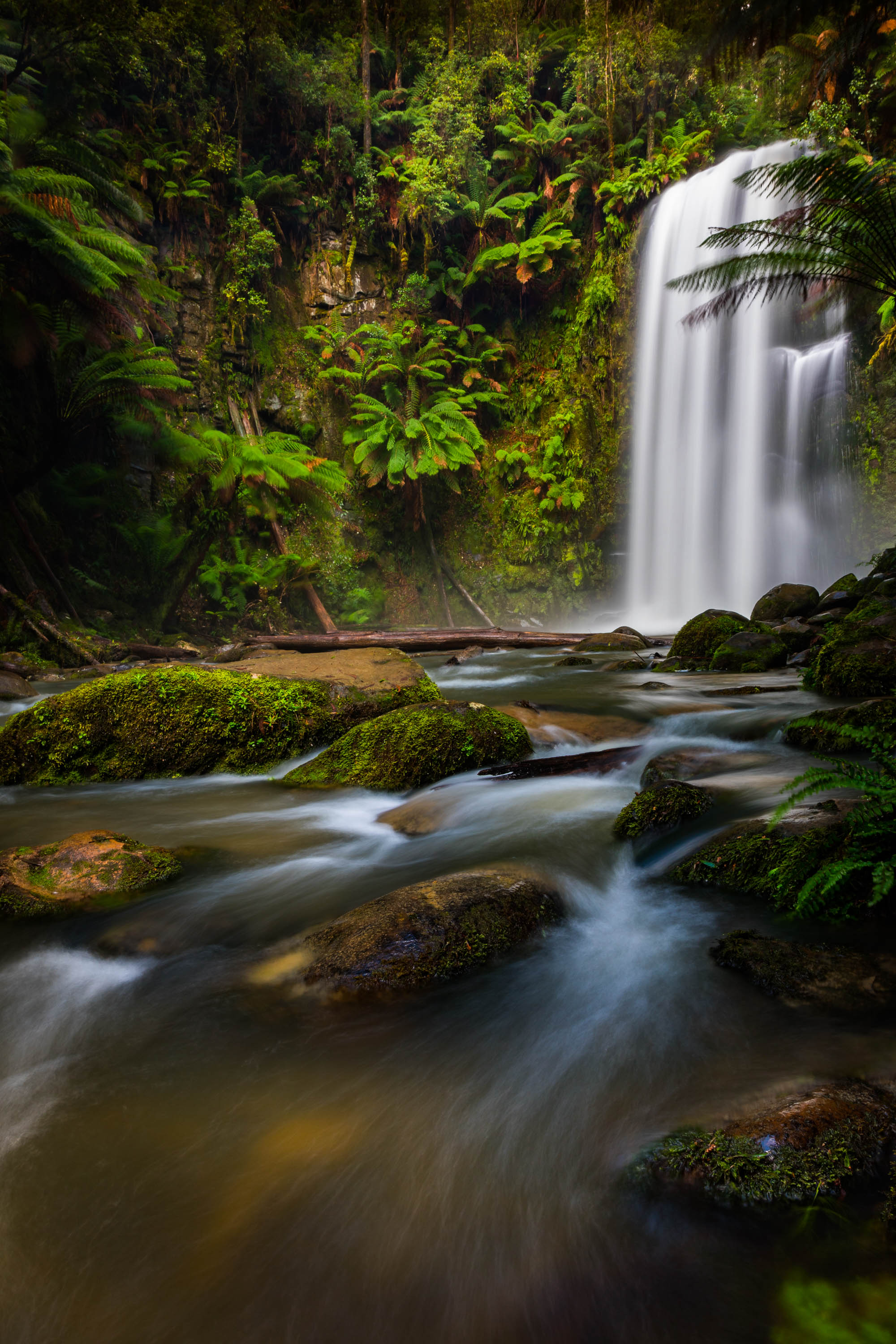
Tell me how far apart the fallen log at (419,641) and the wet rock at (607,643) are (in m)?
0.64

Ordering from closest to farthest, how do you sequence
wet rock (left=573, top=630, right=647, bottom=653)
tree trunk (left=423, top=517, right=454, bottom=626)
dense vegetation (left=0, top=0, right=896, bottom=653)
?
wet rock (left=573, top=630, right=647, bottom=653) < dense vegetation (left=0, top=0, right=896, bottom=653) < tree trunk (left=423, top=517, right=454, bottom=626)

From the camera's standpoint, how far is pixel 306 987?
226cm

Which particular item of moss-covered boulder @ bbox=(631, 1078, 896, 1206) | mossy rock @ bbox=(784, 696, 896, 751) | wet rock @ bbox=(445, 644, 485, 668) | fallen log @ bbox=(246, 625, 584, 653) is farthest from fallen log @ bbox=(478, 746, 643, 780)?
fallen log @ bbox=(246, 625, 584, 653)

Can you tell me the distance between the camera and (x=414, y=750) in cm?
452

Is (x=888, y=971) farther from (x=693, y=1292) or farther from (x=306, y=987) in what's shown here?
(x=306, y=987)

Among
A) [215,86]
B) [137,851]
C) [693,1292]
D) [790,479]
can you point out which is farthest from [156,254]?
[693,1292]

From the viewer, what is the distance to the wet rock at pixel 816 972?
5.97 feet

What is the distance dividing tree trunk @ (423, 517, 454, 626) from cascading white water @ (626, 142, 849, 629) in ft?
16.6

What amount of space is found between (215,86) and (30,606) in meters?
15.7

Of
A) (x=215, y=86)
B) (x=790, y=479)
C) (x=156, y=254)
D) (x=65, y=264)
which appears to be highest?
(x=215, y=86)

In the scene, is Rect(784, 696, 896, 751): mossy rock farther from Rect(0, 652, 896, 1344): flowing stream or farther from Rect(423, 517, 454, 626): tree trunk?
Rect(423, 517, 454, 626): tree trunk

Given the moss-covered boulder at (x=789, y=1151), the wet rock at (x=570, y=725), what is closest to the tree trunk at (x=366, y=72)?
the wet rock at (x=570, y=725)

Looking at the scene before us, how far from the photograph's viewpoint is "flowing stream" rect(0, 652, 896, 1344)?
1253 millimetres

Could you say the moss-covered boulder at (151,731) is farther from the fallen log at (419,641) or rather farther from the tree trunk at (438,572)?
the tree trunk at (438,572)
